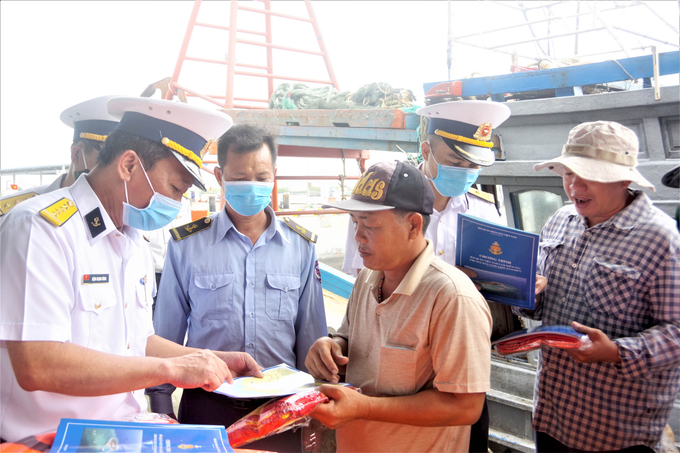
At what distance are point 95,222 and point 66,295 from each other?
0.27 m

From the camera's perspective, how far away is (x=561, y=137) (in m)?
3.25

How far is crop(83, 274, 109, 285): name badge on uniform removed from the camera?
134 cm

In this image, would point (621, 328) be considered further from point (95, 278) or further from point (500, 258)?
point (95, 278)

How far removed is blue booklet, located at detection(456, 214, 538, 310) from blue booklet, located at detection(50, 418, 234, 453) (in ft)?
4.04

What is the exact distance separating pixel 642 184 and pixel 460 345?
1003 millimetres

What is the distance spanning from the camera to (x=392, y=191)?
1446mm

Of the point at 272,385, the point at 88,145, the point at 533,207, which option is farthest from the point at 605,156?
the point at 88,145

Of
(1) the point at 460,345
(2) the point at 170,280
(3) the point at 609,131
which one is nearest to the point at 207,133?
(2) the point at 170,280

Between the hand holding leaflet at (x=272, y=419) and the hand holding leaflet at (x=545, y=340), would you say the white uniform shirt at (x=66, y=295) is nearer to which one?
the hand holding leaflet at (x=272, y=419)

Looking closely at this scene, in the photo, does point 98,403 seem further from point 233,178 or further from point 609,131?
point 609,131

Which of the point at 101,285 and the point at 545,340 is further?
the point at 545,340

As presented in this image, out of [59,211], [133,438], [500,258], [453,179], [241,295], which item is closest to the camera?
[133,438]

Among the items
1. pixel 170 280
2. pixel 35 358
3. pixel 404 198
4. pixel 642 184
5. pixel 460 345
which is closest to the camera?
pixel 35 358

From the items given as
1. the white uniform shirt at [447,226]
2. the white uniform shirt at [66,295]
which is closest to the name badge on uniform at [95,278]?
the white uniform shirt at [66,295]
